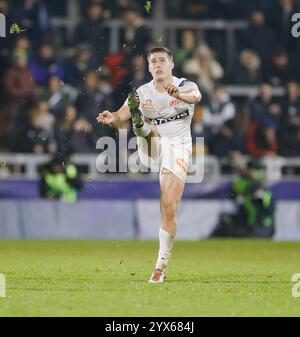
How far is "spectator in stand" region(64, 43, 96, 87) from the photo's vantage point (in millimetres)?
22719

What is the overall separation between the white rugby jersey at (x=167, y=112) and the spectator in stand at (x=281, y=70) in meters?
11.4

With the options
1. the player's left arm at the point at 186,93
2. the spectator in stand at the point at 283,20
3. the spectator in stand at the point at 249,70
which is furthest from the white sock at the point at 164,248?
the spectator in stand at the point at 283,20

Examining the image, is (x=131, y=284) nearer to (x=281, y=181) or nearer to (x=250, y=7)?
(x=281, y=181)

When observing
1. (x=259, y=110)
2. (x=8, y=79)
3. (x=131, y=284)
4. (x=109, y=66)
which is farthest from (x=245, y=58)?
(x=131, y=284)

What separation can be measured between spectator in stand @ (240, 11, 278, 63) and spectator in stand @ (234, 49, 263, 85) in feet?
0.56

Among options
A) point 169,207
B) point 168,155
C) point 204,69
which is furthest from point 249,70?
point 169,207

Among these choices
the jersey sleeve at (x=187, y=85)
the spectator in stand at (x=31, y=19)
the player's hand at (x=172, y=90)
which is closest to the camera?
the player's hand at (x=172, y=90)

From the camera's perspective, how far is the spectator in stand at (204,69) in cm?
2361

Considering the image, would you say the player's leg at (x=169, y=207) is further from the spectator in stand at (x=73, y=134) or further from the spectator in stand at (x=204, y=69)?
the spectator in stand at (x=204, y=69)

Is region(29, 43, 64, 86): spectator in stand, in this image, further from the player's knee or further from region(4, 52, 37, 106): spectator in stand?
the player's knee

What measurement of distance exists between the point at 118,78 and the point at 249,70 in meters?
3.60

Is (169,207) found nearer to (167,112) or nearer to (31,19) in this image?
(167,112)

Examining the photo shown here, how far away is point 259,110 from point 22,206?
17.3 feet

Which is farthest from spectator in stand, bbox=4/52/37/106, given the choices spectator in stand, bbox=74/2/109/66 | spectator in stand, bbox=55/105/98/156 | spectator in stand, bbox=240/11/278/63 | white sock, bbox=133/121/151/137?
white sock, bbox=133/121/151/137
